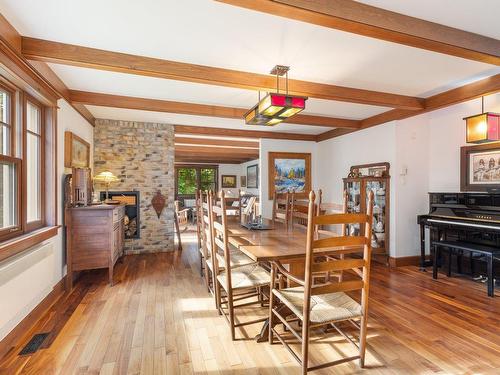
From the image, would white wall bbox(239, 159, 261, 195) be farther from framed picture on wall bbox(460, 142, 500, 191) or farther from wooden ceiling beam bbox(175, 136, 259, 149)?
framed picture on wall bbox(460, 142, 500, 191)

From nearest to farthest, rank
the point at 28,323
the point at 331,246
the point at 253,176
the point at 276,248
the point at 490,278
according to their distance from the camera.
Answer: the point at 331,246 → the point at 276,248 → the point at 28,323 → the point at 490,278 → the point at 253,176

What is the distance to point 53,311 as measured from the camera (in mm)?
Answer: 2824

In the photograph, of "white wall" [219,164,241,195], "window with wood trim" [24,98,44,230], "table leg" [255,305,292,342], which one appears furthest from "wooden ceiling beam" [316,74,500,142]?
"white wall" [219,164,241,195]

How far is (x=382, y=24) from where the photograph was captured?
1945mm

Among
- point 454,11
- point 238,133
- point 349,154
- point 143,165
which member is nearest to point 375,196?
point 349,154

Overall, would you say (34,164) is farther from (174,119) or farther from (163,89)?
(174,119)

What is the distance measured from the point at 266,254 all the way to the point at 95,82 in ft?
9.53

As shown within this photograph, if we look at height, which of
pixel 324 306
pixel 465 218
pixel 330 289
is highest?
pixel 465 218

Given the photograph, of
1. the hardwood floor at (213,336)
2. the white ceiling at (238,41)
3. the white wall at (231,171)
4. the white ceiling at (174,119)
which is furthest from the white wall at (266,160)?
the white wall at (231,171)

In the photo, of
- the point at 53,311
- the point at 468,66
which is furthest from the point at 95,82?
the point at 468,66

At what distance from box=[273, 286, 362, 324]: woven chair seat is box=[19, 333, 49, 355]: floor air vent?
6.21ft

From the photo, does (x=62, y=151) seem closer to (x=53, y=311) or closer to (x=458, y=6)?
(x=53, y=311)

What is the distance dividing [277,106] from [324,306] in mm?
1673

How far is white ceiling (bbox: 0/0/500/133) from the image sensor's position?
6.42 ft
